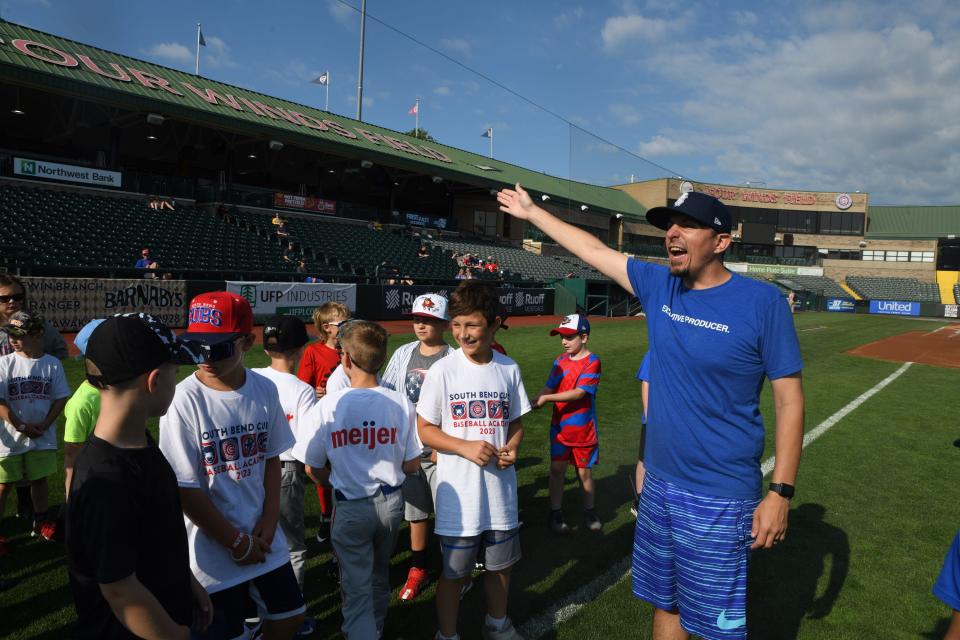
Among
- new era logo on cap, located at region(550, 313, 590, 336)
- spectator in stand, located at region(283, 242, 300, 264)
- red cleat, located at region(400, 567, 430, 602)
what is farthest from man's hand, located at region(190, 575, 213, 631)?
spectator in stand, located at region(283, 242, 300, 264)

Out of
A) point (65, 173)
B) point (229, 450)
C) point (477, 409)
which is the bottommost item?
point (229, 450)

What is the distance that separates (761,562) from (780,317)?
3033 mm

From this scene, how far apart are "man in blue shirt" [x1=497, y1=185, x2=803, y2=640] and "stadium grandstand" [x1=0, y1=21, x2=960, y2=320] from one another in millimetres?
9273

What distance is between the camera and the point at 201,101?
24.1 meters

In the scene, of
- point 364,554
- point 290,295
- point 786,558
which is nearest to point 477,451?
point 364,554

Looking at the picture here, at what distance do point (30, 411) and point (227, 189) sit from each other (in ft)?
83.5

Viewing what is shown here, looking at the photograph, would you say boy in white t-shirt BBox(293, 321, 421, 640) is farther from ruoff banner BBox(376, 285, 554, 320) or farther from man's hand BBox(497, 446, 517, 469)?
ruoff banner BBox(376, 285, 554, 320)

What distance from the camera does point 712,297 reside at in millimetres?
2539

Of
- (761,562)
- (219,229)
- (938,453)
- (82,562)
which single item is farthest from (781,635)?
(219,229)

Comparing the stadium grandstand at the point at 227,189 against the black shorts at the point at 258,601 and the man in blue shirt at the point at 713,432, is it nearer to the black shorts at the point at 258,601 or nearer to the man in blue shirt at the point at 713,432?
the man in blue shirt at the point at 713,432

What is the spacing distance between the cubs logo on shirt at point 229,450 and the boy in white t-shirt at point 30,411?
2.77m

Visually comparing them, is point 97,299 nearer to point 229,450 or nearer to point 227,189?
point 227,189

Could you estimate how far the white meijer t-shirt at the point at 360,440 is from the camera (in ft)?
9.69

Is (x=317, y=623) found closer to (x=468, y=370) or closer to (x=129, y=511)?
(x=468, y=370)
